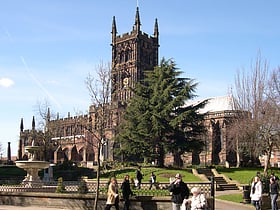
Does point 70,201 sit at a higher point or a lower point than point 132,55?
lower

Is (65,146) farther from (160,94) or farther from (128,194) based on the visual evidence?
(128,194)

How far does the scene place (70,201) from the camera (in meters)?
19.6

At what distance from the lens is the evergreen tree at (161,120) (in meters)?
44.6

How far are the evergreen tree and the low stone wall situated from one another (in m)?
23.7

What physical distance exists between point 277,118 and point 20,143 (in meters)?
72.8

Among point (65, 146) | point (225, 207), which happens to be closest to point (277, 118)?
point (225, 207)

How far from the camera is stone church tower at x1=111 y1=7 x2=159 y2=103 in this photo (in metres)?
91.0

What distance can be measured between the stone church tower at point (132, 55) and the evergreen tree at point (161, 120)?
134 feet

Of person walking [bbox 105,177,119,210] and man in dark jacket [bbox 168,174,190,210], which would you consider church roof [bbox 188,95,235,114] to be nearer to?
person walking [bbox 105,177,119,210]

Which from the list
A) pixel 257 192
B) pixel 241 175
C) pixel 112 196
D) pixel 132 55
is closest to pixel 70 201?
pixel 112 196

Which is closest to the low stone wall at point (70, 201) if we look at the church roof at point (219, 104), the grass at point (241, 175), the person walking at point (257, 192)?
the person walking at point (257, 192)

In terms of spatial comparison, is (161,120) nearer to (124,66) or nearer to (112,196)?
(112,196)

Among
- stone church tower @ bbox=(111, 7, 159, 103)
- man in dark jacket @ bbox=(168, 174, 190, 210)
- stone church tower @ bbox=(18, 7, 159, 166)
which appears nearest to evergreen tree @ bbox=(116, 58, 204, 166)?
man in dark jacket @ bbox=(168, 174, 190, 210)

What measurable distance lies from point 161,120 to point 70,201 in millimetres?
25637
